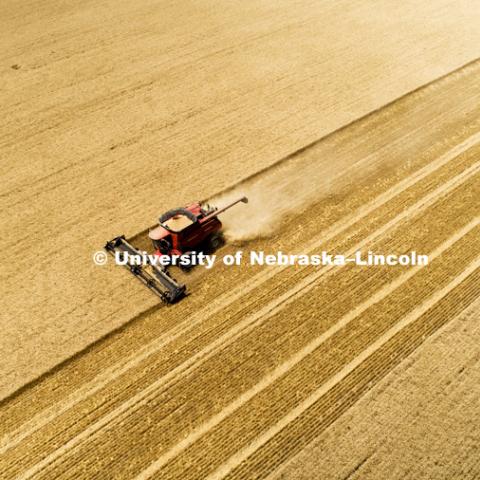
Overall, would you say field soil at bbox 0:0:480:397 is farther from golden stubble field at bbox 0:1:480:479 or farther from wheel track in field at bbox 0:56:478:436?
wheel track in field at bbox 0:56:478:436

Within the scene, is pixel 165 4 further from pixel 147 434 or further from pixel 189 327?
pixel 147 434

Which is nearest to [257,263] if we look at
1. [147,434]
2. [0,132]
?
[147,434]

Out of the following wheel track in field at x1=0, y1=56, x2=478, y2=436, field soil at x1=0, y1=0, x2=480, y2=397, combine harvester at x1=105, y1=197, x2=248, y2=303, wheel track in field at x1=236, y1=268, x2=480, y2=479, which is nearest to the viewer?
wheel track in field at x1=236, y1=268, x2=480, y2=479

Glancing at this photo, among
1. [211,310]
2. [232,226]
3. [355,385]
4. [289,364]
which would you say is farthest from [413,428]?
[232,226]

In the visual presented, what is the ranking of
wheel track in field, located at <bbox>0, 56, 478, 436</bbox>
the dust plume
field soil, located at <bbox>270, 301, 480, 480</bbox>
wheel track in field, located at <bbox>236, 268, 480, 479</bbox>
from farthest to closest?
the dust plume, wheel track in field, located at <bbox>0, 56, 478, 436</bbox>, wheel track in field, located at <bbox>236, 268, 480, 479</bbox>, field soil, located at <bbox>270, 301, 480, 480</bbox>

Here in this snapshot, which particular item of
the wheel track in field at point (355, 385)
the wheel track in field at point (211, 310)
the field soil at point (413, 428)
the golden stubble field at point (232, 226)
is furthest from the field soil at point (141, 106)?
the field soil at point (413, 428)

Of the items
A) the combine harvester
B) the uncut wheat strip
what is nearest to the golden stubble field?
the uncut wheat strip

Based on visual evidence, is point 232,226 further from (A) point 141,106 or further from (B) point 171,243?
(A) point 141,106
